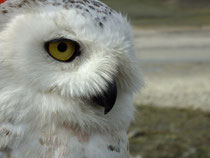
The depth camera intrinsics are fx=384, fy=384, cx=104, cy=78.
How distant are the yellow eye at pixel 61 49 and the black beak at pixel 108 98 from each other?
21 cm

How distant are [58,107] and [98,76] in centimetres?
22

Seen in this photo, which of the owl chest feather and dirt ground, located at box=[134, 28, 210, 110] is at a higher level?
the owl chest feather

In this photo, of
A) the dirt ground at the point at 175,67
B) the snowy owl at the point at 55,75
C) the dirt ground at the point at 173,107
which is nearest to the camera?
the snowy owl at the point at 55,75

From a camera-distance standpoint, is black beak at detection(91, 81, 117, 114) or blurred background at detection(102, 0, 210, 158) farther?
blurred background at detection(102, 0, 210, 158)

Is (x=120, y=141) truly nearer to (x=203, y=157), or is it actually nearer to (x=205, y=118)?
(x=203, y=157)

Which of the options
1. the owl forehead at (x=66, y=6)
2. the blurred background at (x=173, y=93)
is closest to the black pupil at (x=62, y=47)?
the owl forehead at (x=66, y=6)

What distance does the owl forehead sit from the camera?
166 centimetres

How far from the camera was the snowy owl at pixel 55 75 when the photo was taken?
159cm

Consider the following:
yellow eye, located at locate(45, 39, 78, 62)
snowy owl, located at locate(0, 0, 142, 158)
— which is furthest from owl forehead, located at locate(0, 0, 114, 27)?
yellow eye, located at locate(45, 39, 78, 62)

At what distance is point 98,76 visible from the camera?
5.40 feet

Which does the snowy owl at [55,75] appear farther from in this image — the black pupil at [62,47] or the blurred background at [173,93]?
the blurred background at [173,93]

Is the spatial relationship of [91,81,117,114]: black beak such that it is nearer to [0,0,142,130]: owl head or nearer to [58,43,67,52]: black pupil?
[0,0,142,130]: owl head

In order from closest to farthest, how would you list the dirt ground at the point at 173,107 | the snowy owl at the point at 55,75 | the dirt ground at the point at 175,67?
the snowy owl at the point at 55,75, the dirt ground at the point at 173,107, the dirt ground at the point at 175,67

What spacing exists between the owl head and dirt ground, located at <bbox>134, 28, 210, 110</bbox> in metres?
0.91
